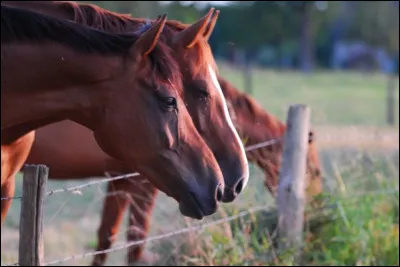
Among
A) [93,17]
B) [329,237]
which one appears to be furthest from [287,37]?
[93,17]

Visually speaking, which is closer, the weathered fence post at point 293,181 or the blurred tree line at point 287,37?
the weathered fence post at point 293,181

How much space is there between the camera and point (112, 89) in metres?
3.25

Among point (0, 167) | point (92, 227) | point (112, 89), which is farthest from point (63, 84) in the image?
point (92, 227)

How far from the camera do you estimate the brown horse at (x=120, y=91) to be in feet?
10.3

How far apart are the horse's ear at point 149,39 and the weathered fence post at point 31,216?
2.13ft

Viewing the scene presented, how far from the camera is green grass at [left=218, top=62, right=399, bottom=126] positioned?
1855 centimetres

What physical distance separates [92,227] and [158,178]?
467 centimetres

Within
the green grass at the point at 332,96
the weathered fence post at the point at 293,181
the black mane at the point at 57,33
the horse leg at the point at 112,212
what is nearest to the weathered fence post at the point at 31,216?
the black mane at the point at 57,33

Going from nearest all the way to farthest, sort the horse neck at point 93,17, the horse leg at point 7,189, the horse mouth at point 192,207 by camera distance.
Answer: the horse mouth at point 192,207
the horse neck at point 93,17
the horse leg at point 7,189

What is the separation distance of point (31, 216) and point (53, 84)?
73 centimetres

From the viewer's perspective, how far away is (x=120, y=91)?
3236 millimetres

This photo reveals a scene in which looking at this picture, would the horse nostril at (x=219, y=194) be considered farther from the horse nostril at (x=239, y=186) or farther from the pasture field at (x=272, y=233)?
the pasture field at (x=272, y=233)

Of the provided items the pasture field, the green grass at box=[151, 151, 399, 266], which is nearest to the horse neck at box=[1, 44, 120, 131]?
the pasture field

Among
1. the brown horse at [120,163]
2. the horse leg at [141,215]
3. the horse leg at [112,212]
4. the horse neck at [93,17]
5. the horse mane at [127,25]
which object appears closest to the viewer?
the horse mane at [127,25]
